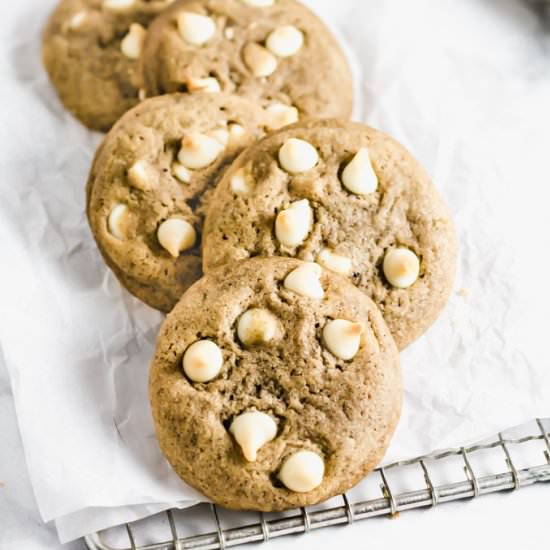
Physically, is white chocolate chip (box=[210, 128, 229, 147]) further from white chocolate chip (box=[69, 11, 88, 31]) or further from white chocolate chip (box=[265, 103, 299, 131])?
white chocolate chip (box=[69, 11, 88, 31])

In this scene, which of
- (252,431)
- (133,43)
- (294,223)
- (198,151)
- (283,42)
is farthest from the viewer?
(133,43)

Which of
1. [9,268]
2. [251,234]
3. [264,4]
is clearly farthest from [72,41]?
[251,234]

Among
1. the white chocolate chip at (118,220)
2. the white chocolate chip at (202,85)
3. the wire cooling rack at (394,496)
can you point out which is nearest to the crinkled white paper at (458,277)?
the wire cooling rack at (394,496)

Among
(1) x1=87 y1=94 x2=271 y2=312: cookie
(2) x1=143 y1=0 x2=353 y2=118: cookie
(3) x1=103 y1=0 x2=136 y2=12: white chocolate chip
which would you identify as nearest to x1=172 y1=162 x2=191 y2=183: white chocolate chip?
(1) x1=87 y1=94 x2=271 y2=312: cookie

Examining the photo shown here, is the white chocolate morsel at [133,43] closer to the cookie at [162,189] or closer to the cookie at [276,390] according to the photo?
the cookie at [162,189]

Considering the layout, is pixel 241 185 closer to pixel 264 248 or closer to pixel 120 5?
pixel 264 248

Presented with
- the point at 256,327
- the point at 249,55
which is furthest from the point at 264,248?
the point at 249,55

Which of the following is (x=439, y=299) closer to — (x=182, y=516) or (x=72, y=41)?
(x=182, y=516)
